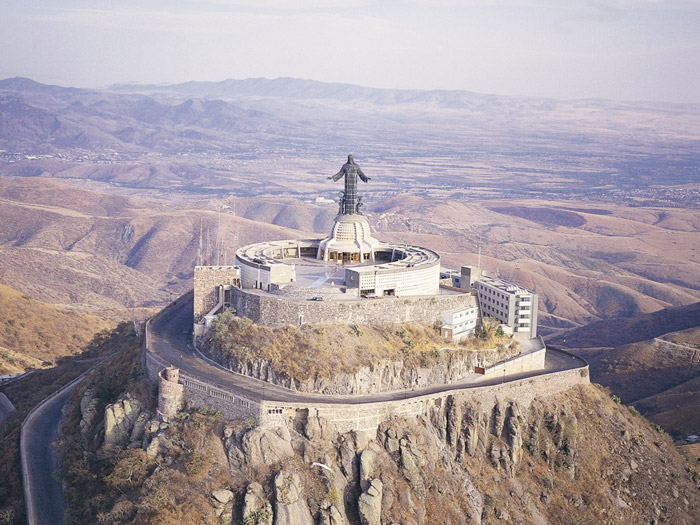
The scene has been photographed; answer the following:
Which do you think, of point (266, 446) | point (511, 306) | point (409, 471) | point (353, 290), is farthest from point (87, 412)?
point (511, 306)

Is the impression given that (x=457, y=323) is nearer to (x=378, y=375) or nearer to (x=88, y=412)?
(x=378, y=375)

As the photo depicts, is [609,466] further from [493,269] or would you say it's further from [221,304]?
[493,269]

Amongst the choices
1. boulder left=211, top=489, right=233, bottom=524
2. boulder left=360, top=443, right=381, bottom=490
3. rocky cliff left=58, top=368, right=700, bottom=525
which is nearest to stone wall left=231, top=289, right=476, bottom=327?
rocky cliff left=58, top=368, right=700, bottom=525

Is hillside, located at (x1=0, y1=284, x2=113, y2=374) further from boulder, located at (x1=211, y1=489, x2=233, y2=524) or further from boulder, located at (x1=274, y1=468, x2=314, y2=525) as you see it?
boulder, located at (x1=274, y1=468, x2=314, y2=525)

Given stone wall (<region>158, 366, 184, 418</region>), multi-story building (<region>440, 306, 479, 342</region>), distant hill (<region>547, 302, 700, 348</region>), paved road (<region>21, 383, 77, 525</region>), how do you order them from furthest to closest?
distant hill (<region>547, 302, 700, 348</region>) → multi-story building (<region>440, 306, 479, 342</region>) → stone wall (<region>158, 366, 184, 418</region>) → paved road (<region>21, 383, 77, 525</region>)

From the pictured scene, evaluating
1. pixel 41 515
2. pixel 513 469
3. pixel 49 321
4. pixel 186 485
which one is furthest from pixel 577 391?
pixel 49 321

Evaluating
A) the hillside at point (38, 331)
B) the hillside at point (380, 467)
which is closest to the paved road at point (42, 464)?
the hillside at point (380, 467)
